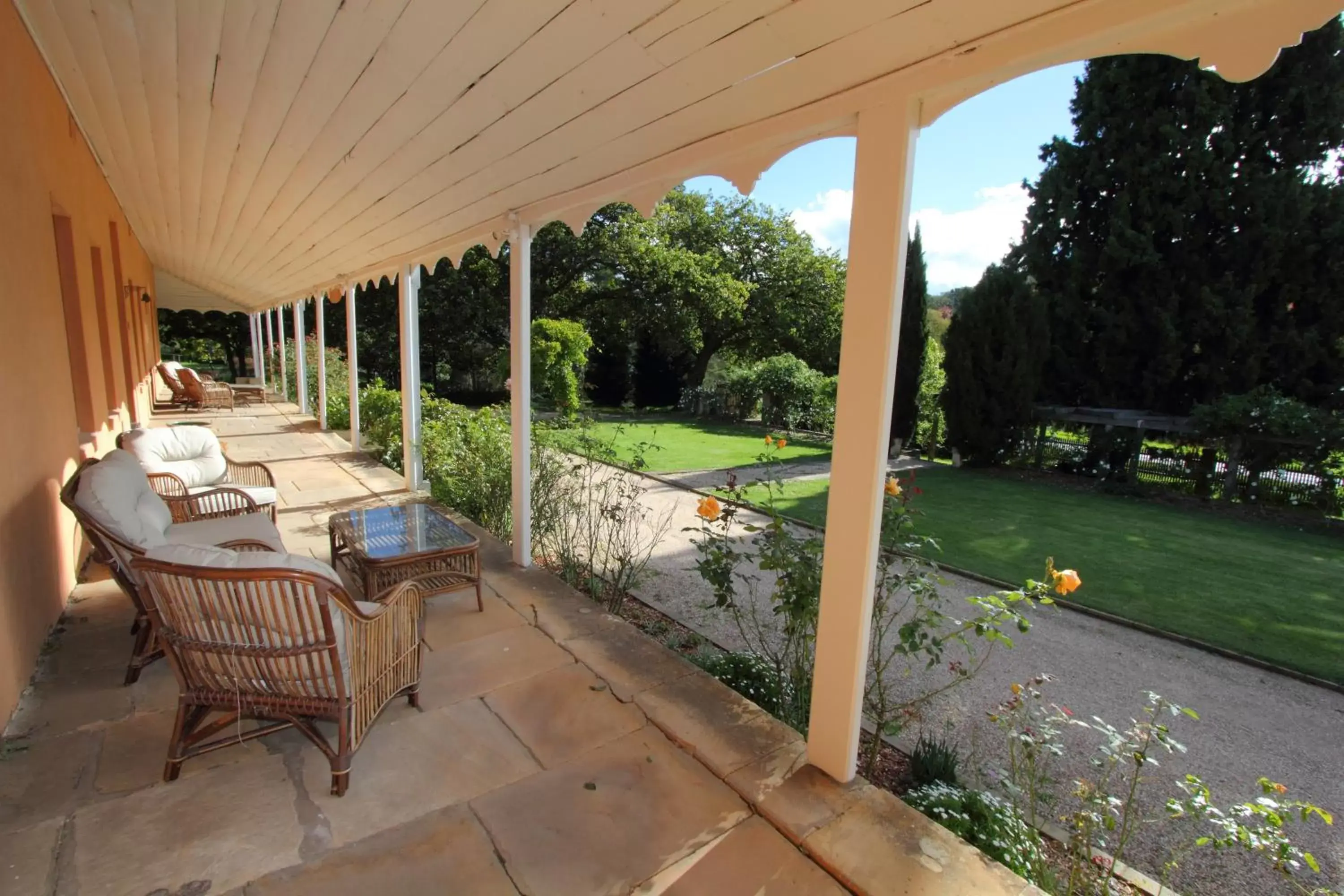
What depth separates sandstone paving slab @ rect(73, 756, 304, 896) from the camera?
5.75 ft

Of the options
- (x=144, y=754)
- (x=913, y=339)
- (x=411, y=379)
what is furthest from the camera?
(x=913, y=339)

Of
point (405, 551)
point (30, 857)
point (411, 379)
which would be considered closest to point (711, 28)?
point (405, 551)

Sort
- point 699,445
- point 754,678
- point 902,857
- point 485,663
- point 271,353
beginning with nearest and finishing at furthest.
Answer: point 902,857 → point 485,663 → point 754,678 → point 699,445 → point 271,353

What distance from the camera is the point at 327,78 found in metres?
2.36

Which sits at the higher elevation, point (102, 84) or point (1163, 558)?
point (102, 84)

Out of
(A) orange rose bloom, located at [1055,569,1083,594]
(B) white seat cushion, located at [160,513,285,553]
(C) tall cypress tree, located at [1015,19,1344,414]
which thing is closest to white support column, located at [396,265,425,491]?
(B) white seat cushion, located at [160,513,285,553]

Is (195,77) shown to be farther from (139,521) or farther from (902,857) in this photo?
(902,857)

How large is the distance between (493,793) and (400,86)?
257 cm

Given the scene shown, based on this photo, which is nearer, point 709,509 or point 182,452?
point 709,509

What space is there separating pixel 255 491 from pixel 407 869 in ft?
11.7

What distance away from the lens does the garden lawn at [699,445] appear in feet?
36.1

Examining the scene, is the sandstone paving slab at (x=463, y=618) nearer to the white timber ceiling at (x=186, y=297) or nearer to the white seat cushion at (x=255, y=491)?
the white seat cushion at (x=255, y=491)

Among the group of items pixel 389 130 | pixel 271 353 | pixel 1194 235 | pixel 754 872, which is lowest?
pixel 754 872

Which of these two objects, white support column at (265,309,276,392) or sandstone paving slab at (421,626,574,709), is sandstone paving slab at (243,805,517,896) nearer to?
sandstone paving slab at (421,626,574,709)
